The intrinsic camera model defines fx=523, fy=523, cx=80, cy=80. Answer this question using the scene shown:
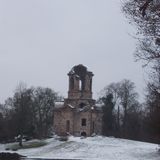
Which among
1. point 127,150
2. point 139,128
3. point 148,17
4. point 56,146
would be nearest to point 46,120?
point 139,128

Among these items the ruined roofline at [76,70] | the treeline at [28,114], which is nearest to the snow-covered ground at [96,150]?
the treeline at [28,114]

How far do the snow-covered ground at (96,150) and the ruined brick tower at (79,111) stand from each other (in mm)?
7669

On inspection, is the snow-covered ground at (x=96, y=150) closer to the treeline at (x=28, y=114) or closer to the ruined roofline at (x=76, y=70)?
the treeline at (x=28, y=114)

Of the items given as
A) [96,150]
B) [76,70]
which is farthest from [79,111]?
[96,150]

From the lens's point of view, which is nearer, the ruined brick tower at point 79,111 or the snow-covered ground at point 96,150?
the snow-covered ground at point 96,150

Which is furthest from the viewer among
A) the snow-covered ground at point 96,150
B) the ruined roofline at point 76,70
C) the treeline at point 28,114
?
the ruined roofline at point 76,70

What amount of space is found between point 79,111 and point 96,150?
82.7 feet

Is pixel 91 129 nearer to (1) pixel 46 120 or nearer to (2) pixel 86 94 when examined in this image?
(2) pixel 86 94

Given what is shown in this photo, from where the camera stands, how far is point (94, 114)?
9556cm

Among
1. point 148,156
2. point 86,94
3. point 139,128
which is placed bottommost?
point 148,156

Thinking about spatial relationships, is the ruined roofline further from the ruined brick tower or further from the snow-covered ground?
the snow-covered ground

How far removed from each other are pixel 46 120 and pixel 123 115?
17.1 meters

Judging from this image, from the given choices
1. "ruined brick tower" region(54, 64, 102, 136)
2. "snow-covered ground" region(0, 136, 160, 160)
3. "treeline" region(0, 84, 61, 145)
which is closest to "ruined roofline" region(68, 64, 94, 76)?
"ruined brick tower" region(54, 64, 102, 136)

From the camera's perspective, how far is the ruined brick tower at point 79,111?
94.1 metres
